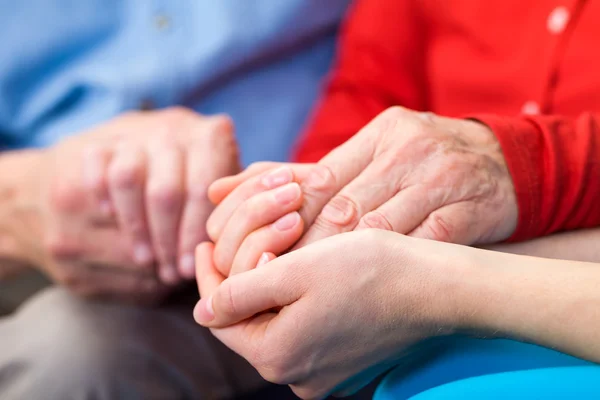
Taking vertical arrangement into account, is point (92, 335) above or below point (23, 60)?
below

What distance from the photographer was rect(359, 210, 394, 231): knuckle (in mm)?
531

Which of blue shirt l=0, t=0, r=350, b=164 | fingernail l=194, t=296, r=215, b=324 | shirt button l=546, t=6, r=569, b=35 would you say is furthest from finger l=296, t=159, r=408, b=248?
blue shirt l=0, t=0, r=350, b=164

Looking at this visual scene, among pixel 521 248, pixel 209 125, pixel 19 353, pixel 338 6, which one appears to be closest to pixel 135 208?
pixel 209 125

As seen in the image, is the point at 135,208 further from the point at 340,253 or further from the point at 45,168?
the point at 340,253

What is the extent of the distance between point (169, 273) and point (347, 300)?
32cm

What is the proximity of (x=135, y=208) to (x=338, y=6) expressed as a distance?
55 centimetres

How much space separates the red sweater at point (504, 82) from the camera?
55cm

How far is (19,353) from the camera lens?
29.0 inches

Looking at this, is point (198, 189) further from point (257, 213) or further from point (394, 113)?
point (394, 113)

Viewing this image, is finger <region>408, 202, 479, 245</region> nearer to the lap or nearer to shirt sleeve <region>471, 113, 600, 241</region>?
shirt sleeve <region>471, 113, 600, 241</region>

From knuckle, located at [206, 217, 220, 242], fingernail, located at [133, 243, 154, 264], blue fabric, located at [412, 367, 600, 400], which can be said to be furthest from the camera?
fingernail, located at [133, 243, 154, 264]

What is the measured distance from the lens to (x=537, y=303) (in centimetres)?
44

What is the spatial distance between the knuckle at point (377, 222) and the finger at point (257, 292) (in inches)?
3.9

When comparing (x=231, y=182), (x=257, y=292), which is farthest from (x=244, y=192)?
(x=257, y=292)
